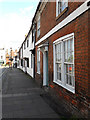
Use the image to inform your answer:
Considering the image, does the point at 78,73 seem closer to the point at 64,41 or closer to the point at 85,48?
the point at 85,48

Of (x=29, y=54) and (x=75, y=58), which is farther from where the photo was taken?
(x=29, y=54)

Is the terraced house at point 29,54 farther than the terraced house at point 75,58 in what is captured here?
Yes

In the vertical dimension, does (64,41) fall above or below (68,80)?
above

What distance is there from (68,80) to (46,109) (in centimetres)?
138

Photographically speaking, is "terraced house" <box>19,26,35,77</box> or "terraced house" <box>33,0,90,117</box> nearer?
"terraced house" <box>33,0,90,117</box>

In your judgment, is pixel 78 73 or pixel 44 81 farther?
pixel 44 81

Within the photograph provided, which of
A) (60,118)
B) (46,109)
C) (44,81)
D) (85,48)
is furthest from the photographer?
(44,81)

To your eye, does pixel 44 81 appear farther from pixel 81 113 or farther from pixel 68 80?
pixel 81 113

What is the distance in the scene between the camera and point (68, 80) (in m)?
4.62

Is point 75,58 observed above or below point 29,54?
below

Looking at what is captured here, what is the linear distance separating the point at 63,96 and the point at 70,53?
61.6 inches

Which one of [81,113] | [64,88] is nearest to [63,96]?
[64,88]

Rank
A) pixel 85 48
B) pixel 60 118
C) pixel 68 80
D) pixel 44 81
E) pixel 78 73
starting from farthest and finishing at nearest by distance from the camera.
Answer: pixel 44 81 → pixel 68 80 → pixel 60 118 → pixel 78 73 → pixel 85 48

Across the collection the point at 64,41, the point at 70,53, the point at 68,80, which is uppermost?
the point at 64,41
